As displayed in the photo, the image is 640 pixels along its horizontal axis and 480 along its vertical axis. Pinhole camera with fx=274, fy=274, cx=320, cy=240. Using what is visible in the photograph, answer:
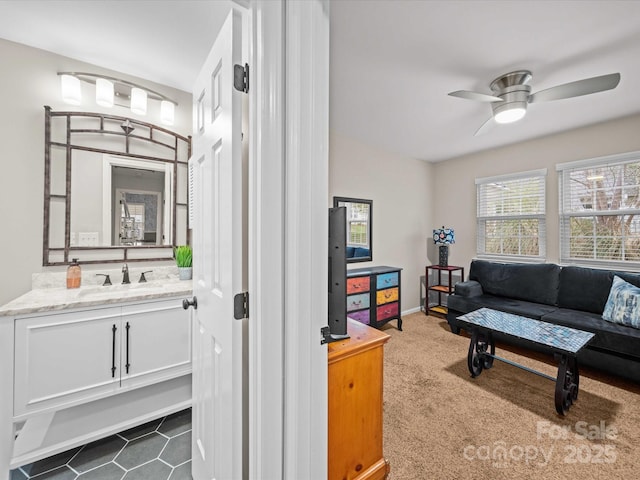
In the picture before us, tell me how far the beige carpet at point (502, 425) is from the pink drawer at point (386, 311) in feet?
2.58

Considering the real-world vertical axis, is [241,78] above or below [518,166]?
below

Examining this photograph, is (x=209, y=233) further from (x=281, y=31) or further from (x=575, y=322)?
(x=575, y=322)

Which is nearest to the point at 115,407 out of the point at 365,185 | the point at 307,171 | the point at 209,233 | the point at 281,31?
the point at 209,233

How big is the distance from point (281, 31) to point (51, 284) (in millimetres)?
2181

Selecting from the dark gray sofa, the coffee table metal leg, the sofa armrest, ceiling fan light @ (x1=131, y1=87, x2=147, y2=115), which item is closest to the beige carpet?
the coffee table metal leg

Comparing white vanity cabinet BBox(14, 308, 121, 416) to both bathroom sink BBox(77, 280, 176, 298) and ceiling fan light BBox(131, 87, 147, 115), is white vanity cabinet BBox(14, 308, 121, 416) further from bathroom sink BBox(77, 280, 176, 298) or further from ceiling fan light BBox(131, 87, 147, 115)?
ceiling fan light BBox(131, 87, 147, 115)

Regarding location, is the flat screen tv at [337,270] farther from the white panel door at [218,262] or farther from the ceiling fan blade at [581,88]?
the ceiling fan blade at [581,88]

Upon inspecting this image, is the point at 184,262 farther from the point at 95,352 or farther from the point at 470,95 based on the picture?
the point at 470,95

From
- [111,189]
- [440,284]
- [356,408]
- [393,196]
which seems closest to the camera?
[356,408]

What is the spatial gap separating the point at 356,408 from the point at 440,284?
392 cm

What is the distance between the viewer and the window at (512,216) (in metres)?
3.64

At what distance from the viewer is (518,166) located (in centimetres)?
377

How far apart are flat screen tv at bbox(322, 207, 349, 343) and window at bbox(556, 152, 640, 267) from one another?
3.78 metres

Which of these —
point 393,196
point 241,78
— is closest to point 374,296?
point 393,196
